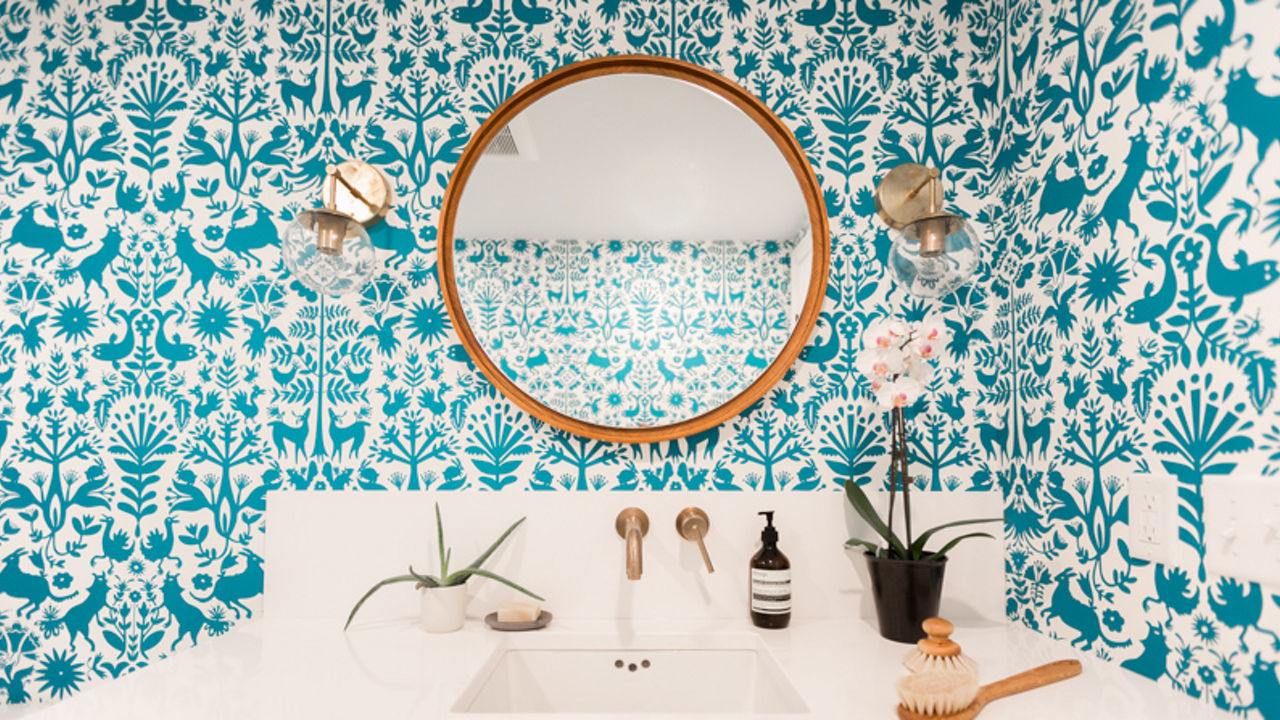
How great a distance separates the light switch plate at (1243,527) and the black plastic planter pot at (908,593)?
365 mm

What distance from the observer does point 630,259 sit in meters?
1.28

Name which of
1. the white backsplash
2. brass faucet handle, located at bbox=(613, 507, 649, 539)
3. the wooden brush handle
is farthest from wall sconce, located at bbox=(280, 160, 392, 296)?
the wooden brush handle

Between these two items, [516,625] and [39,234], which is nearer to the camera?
[516,625]

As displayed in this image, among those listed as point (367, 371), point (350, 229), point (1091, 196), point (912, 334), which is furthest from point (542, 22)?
point (1091, 196)

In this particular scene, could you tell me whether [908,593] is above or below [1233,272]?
below

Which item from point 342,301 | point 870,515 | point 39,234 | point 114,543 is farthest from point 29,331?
point 870,515

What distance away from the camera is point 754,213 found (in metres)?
1.30

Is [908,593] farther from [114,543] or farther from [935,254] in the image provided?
[114,543]

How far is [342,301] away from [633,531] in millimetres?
702

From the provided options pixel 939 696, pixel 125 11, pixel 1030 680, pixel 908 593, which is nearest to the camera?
pixel 939 696

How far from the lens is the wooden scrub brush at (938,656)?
82cm

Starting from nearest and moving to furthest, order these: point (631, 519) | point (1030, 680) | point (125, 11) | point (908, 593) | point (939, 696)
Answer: point (939, 696), point (1030, 680), point (908, 593), point (631, 519), point (125, 11)

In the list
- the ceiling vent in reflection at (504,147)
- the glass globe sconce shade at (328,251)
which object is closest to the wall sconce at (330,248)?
the glass globe sconce shade at (328,251)

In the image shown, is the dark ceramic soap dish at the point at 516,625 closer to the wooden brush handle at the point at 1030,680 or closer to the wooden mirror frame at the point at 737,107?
the wooden mirror frame at the point at 737,107
